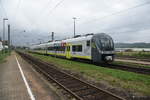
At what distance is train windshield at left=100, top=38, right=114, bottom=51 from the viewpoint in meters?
16.6

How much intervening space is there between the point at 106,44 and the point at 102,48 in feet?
2.75

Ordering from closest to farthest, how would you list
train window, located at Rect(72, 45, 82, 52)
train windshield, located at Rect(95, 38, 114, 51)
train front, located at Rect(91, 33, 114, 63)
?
train front, located at Rect(91, 33, 114, 63) < train windshield, located at Rect(95, 38, 114, 51) < train window, located at Rect(72, 45, 82, 52)

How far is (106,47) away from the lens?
16719mm

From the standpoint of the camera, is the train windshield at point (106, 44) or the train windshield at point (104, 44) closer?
the train windshield at point (104, 44)

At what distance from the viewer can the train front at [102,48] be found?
16297 mm

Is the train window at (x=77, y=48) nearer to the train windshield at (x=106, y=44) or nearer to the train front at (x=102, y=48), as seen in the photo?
the train front at (x=102, y=48)

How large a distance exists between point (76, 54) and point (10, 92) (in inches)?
555

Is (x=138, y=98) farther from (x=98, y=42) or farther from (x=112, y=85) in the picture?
(x=98, y=42)

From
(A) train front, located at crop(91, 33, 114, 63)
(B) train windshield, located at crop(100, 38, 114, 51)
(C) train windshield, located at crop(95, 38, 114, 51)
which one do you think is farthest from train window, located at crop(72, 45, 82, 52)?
(B) train windshield, located at crop(100, 38, 114, 51)

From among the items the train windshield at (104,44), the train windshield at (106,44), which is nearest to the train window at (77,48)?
the train windshield at (104,44)

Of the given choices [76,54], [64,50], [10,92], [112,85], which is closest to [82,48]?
[76,54]

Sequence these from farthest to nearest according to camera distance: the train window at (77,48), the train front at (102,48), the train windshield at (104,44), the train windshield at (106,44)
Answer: the train window at (77,48), the train windshield at (106,44), the train windshield at (104,44), the train front at (102,48)

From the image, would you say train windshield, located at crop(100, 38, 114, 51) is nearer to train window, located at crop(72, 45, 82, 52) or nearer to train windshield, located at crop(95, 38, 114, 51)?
train windshield, located at crop(95, 38, 114, 51)

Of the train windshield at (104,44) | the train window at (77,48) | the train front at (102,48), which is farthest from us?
the train window at (77,48)
